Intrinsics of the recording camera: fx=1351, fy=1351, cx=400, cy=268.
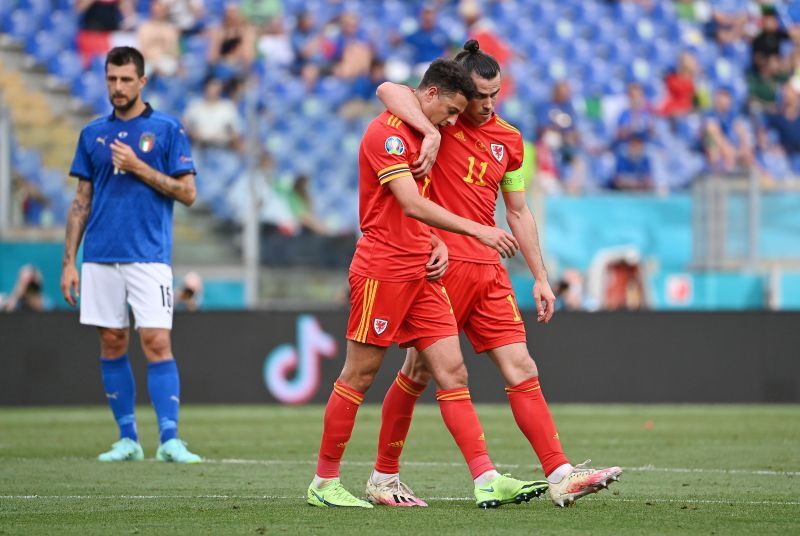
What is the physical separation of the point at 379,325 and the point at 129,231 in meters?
2.94

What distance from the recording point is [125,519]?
18.2 feet

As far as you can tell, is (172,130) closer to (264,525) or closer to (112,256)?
(112,256)

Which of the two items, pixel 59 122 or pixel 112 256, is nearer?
pixel 112 256

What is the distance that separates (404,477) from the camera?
7.47m

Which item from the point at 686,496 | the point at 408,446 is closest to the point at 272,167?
the point at 408,446

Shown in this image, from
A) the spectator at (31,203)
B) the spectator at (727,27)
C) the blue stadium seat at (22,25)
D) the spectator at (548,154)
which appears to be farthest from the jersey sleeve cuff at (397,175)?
the spectator at (727,27)

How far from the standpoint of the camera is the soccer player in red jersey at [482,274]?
20.0 ft

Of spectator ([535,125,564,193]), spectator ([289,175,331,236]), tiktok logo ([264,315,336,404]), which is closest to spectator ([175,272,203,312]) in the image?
tiktok logo ([264,315,336,404])

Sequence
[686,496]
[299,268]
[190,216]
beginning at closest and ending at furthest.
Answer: [686,496] → [299,268] → [190,216]

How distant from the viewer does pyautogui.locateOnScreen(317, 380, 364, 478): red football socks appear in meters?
6.07

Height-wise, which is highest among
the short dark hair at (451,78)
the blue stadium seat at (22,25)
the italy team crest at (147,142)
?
the blue stadium seat at (22,25)

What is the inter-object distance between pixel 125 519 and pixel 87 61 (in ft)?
46.6

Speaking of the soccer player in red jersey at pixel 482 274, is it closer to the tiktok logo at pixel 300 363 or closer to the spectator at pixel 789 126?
the tiktok logo at pixel 300 363

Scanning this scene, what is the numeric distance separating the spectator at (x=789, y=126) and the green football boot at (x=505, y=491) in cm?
1529
